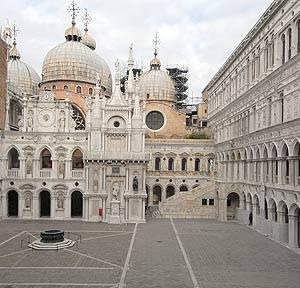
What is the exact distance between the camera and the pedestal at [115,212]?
147 ft

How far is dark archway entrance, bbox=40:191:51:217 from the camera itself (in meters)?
48.2

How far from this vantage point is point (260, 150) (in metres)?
38.9

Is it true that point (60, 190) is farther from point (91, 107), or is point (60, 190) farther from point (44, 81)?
point (44, 81)

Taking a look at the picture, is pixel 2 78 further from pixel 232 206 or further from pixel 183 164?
pixel 232 206

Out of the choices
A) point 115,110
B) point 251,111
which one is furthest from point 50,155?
point 251,111

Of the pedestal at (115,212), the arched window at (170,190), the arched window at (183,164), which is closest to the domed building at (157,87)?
the arched window at (183,164)

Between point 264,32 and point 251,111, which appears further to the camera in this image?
point 251,111

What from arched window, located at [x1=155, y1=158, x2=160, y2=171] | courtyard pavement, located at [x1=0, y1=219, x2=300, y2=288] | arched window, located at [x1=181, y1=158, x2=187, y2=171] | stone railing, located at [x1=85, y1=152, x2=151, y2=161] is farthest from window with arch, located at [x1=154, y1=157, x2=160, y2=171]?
courtyard pavement, located at [x1=0, y1=219, x2=300, y2=288]

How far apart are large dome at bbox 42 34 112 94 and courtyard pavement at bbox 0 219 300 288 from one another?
28250mm

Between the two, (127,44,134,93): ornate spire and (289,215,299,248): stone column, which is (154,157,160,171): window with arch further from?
(289,215,299,248): stone column

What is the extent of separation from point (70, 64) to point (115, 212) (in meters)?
26.4

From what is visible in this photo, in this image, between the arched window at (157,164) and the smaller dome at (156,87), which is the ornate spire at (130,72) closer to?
the arched window at (157,164)

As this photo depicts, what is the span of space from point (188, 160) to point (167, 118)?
A: 8.57 meters

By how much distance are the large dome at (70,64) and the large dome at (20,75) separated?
4.57 metres
